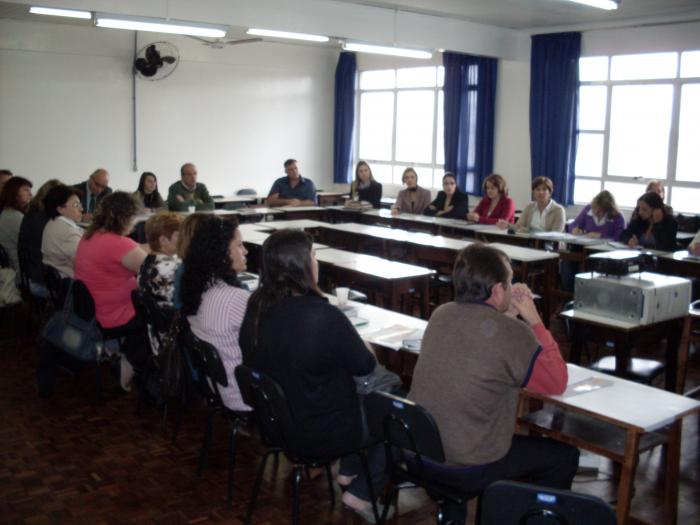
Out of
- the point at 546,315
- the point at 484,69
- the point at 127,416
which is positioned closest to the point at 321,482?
the point at 127,416

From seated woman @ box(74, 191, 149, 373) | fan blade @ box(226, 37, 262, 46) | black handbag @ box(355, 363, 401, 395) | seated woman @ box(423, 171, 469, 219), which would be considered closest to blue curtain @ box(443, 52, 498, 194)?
seated woman @ box(423, 171, 469, 219)

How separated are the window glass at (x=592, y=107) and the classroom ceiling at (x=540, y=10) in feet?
2.68

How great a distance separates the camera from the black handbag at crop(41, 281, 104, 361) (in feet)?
14.1

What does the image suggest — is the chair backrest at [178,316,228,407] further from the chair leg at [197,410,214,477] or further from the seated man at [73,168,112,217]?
the seated man at [73,168,112,217]

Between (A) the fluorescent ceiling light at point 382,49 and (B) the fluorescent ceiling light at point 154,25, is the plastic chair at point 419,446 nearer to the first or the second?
(B) the fluorescent ceiling light at point 154,25

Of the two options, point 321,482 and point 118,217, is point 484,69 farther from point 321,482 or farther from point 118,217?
point 321,482

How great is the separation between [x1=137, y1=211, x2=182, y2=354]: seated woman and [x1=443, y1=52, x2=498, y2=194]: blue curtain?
6815 millimetres

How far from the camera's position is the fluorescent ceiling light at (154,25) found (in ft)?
21.5

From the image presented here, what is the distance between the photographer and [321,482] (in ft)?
11.2

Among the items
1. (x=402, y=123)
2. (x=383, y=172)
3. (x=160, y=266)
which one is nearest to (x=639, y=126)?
(x=402, y=123)

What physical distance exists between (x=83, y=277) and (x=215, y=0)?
404cm

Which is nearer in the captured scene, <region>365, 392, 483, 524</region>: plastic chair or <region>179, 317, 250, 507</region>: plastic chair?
<region>365, 392, 483, 524</region>: plastic chair

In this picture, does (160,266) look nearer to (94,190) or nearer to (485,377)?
(485,377)

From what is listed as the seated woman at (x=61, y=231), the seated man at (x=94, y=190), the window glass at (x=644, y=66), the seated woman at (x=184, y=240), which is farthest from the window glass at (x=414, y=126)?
the seated woman at (x=184, y=240)
